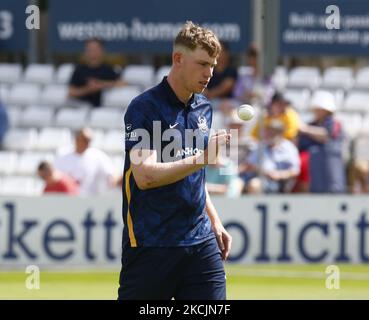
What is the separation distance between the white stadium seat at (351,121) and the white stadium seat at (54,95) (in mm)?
4235

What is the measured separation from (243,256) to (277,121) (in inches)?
77.4

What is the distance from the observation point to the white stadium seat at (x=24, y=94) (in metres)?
19.1

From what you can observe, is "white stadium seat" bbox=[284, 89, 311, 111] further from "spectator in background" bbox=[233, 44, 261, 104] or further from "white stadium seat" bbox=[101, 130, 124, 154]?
"white stadium seat" bbox=[101, 130, 124, 154]

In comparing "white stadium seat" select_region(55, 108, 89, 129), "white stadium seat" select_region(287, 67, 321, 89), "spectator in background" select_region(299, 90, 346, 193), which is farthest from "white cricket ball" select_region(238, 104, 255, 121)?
"white stadium seat" select_region(287, 67, 321, 89)

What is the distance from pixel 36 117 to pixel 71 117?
2.00 feet

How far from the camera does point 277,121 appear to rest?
1596cm

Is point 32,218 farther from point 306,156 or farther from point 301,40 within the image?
point 301,40

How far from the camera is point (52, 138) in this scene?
1800 centimetres

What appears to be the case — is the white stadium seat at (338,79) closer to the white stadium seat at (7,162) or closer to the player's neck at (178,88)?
the white stadium seat at (7,162)

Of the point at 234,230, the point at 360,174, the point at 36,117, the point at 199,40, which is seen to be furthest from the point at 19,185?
the point at 199,40

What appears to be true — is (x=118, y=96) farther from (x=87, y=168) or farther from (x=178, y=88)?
(x=178, y=88)

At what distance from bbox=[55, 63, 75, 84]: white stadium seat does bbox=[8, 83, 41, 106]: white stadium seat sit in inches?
14.2
